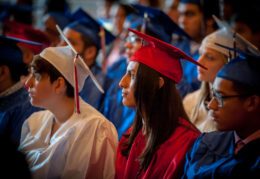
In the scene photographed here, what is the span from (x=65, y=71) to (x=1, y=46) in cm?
87

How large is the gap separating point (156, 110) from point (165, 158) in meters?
0.30

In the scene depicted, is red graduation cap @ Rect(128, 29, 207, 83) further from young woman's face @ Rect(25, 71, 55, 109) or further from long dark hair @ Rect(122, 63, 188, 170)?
young woman's face @ Rect(25, 71, 55, 109)

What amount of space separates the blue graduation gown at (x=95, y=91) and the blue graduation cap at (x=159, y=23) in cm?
82

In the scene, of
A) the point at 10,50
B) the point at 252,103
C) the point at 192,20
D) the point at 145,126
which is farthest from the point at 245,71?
the point at 192,20

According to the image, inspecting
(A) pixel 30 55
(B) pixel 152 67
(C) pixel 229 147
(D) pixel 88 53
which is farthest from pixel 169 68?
(D) pixel 88 53

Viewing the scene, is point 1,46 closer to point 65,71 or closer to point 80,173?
point 65,71

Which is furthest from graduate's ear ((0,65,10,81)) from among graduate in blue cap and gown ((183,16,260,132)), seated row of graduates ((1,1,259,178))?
graduate in blue cap and gown ((183,16,260,132))

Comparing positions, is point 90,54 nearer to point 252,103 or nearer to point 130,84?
point 130,84

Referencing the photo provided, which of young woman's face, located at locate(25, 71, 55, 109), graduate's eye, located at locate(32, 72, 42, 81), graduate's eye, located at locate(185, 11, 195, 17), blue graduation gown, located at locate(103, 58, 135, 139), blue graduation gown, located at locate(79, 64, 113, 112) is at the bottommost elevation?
blue graduation gown, located at locate(103, 58, 135, 139)

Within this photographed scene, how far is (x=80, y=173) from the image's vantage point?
1.77 meters

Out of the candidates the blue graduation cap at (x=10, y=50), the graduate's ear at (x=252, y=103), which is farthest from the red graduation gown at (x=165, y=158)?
the blue graduation cap at (x=10, y=50)

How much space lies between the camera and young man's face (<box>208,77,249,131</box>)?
1.41 m

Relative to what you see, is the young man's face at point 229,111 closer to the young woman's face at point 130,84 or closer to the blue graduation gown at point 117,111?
the young woman's face at point 130,84

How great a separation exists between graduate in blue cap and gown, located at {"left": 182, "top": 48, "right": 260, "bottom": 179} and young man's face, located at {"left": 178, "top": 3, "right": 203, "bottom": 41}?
96.1 inches
